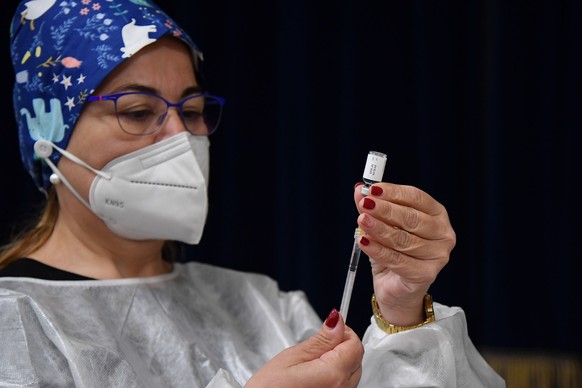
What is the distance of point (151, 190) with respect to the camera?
1.40 meters

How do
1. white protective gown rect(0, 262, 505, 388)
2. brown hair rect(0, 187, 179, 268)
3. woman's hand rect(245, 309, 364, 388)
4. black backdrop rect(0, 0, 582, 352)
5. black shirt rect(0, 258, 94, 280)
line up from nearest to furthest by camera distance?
woman's hand rect(245, 309, 364, 388) < white protective gown rect(0, 262, 505, 388) < black shirt rect(0, 258, 94, 280) < brown hair rect(0, 187, 179, 268) < black backdrop rect(0, 0, 582, 352)

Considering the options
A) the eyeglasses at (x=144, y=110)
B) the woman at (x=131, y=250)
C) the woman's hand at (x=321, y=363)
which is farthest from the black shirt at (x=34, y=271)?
the woman's hand at (x=321, y=363)

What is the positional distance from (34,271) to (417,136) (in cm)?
110

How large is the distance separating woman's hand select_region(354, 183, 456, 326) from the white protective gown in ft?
0.28

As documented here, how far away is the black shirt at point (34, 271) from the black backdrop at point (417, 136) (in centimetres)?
A: 65

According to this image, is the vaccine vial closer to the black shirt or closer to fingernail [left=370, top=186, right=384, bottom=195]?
fingernail [left=370, top=186, right=384, bottom=195]

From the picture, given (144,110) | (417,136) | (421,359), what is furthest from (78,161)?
(417,136)

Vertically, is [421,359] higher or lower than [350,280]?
lower

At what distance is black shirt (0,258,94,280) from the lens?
1.37 meters

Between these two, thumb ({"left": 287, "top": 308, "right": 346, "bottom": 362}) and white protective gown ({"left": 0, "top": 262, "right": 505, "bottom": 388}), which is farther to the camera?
white protective gown ({"left": 0, "top": 262, "right": 505, "bottom": 388})

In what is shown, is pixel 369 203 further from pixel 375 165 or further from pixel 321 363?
pixel 321 363

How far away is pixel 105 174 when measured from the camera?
4.52ft

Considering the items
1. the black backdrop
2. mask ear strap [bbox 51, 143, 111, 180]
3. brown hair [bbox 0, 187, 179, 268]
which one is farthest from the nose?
the black backdrop

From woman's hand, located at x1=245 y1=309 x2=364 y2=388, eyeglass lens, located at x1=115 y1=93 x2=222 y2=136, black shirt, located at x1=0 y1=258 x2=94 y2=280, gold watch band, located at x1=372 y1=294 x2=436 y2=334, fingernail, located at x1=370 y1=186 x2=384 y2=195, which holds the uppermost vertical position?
eyeglass lens, located at x1=115 y1=93 x2=222 y2=136
